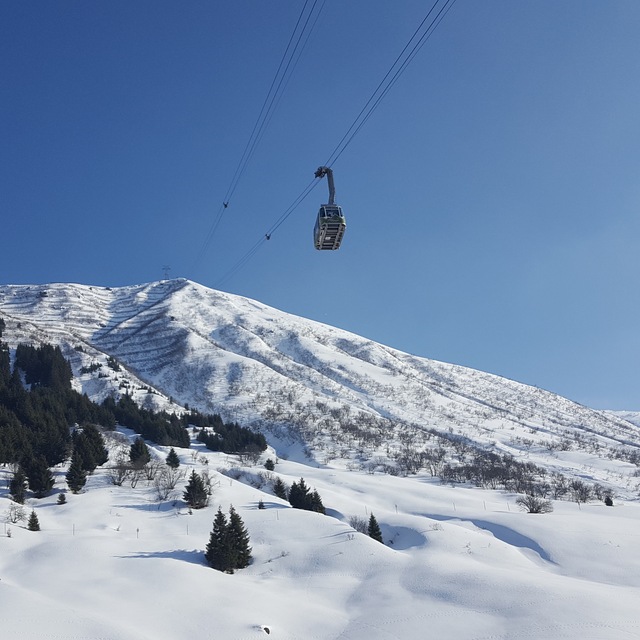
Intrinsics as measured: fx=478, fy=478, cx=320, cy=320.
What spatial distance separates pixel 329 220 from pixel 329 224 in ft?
0.57

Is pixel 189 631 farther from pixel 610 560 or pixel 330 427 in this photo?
pixel 330 427

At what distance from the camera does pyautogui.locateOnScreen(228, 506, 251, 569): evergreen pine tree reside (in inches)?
1200

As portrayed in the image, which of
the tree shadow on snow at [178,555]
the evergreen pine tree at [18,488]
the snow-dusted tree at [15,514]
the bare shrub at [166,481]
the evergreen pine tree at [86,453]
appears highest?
the evergreen pine tree at [86,453]

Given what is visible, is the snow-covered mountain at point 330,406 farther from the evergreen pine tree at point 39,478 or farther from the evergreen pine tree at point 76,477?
the evergreen pine tree at point 39,478

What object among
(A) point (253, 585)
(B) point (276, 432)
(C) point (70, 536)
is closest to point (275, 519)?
(A) point (253, 585)

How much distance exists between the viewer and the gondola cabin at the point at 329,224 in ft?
62.2

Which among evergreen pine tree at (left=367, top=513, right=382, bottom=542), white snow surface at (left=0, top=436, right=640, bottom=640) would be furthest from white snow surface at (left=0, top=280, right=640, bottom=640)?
evergreen pine tree at (left=367, top=513, right=382, bottom=542)

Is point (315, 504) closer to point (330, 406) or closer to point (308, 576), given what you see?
point (308, 576)

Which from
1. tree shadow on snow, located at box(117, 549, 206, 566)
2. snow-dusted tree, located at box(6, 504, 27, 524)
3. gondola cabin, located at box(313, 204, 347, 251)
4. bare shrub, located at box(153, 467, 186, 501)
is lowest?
tree shadow on snow, located at box(117, 549, 206, 566)

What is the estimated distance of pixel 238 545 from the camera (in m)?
31.5

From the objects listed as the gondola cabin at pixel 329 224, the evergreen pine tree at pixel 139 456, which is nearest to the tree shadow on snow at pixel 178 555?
the evergreen pine tree at pixel 139 456

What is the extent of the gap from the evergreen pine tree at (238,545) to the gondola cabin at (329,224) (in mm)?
21186

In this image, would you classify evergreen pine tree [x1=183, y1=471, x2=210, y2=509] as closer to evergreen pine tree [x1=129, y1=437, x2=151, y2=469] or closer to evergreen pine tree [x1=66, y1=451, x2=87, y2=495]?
evergreen pine tree [x1=66, y1=451, x2=87, y2=495]

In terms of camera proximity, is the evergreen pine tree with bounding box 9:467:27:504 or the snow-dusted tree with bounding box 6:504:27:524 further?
the evergreen pine tree with bounding box 9:467:27:504
